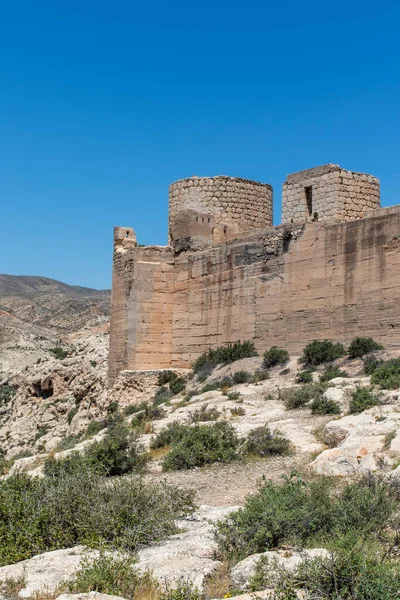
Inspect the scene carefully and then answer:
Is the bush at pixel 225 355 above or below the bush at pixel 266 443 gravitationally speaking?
above

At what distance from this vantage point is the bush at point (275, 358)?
16.5 m

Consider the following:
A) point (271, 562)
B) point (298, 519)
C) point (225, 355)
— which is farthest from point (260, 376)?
point (271, 562)

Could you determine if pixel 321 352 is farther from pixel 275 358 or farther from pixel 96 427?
pixel 96 427

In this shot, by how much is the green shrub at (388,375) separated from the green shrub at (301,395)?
0.95 meters

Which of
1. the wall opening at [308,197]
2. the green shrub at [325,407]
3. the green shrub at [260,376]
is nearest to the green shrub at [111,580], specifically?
the green shrub at [325,407]

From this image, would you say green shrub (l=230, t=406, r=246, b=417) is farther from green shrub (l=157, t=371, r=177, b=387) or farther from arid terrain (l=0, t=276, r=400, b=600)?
green shrub (l=157, t=371, r=177, b=387)

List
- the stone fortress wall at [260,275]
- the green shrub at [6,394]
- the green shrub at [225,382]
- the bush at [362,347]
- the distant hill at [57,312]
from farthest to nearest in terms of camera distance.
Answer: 1. the distant hill at [57,312]
2. the green shrub at [6,394]
3. the green shrub at [225,382]
4. the stone fortress wall at [260,275]
5. the bush at [362,347]

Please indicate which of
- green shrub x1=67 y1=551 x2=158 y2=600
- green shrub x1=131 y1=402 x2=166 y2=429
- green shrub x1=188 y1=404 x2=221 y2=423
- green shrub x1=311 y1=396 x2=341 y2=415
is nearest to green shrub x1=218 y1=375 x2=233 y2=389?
green shrub x1=131 y1=402 x2=166 y2=429

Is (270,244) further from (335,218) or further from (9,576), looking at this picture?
(9,576)

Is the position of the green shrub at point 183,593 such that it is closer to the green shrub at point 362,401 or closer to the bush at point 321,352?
the green shrub at point 362,401

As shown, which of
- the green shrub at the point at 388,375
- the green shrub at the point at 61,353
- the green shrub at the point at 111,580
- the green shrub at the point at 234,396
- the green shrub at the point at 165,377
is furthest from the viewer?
the green shrub at the point at 61,353

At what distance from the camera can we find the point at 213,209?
20.8 meters

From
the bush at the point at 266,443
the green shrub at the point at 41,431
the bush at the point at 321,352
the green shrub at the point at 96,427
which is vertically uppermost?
the bush at the point at 321,352

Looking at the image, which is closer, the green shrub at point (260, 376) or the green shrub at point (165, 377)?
the green shrub at point (260, 376)
